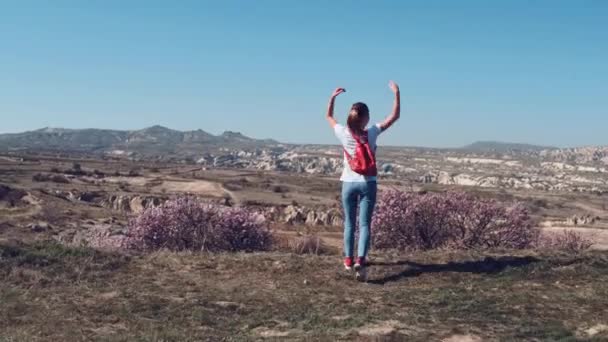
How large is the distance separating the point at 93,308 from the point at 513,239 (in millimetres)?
13960

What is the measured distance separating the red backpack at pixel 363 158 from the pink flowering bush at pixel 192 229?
26.9 feet

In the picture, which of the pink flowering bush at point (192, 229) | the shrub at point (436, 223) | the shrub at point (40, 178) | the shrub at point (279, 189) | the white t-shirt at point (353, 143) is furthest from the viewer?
the shrub at point (279, 189)

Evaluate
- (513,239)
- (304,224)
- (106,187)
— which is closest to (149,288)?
(513,239)

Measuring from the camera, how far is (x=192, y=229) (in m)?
16.0

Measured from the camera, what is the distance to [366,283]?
7.80 metres

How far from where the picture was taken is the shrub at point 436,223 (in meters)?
16.0

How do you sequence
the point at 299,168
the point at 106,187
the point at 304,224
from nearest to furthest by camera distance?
the point at 304,224, the point at 106,187, the point at 299,168

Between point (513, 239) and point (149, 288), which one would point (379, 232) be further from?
point (149, 288)

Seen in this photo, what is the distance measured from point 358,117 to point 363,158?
57cm

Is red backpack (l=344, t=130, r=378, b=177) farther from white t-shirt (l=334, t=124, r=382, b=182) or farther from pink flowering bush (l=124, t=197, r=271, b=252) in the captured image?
pink flowering bush (l=124, t=197, r=271, b=252)

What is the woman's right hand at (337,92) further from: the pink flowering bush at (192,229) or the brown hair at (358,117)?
the pink flowering bush at (192,229)

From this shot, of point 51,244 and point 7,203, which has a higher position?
point 51,244

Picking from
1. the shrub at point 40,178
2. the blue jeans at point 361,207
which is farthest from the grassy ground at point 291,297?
the shrub at point 40,178

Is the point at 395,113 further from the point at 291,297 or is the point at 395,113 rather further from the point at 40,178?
the point at 40,178
